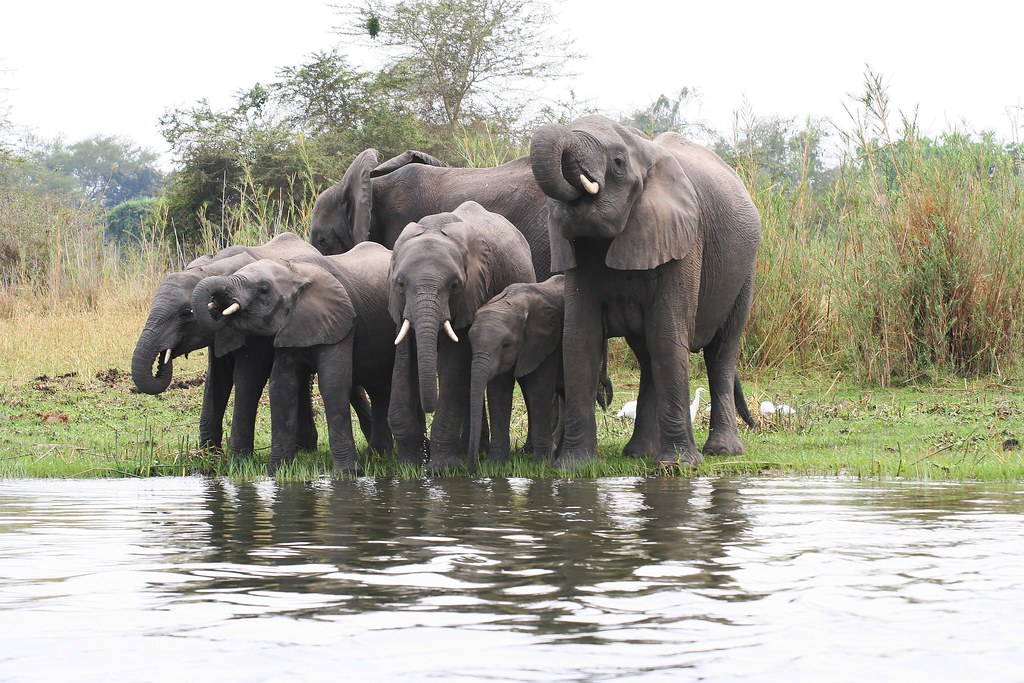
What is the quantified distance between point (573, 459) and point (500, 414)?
0.60 metres

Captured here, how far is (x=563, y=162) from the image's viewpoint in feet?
26.0

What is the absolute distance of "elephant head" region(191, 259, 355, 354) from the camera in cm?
895

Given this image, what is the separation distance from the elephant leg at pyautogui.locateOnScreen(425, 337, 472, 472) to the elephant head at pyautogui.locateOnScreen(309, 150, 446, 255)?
2.66 meters

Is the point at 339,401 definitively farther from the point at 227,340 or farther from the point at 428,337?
the point at 428,337

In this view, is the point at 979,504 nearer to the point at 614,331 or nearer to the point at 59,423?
the point at 614,331

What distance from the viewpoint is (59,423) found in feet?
37.7

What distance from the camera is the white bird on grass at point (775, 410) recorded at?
35.0 feet

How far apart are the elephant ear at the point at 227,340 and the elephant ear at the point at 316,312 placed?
1.03 ft

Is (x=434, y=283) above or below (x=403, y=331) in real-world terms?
above

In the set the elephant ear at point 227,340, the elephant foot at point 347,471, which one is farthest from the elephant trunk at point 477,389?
the elephant ear at point 227,340

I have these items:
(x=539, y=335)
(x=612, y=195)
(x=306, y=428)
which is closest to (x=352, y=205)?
(x=306, y=428)

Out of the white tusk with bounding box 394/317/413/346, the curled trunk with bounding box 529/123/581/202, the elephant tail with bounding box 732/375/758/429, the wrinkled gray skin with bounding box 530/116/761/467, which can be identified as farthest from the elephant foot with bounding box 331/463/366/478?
the elephant tail with bounding box 732/375/758/429

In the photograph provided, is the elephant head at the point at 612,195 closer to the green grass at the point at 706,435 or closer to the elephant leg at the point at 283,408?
the green grass at the point at 706,435

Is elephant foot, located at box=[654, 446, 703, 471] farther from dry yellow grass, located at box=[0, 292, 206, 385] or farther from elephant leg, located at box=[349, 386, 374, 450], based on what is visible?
dry yellow grass, located at box=[0, 292, 206, 385]
